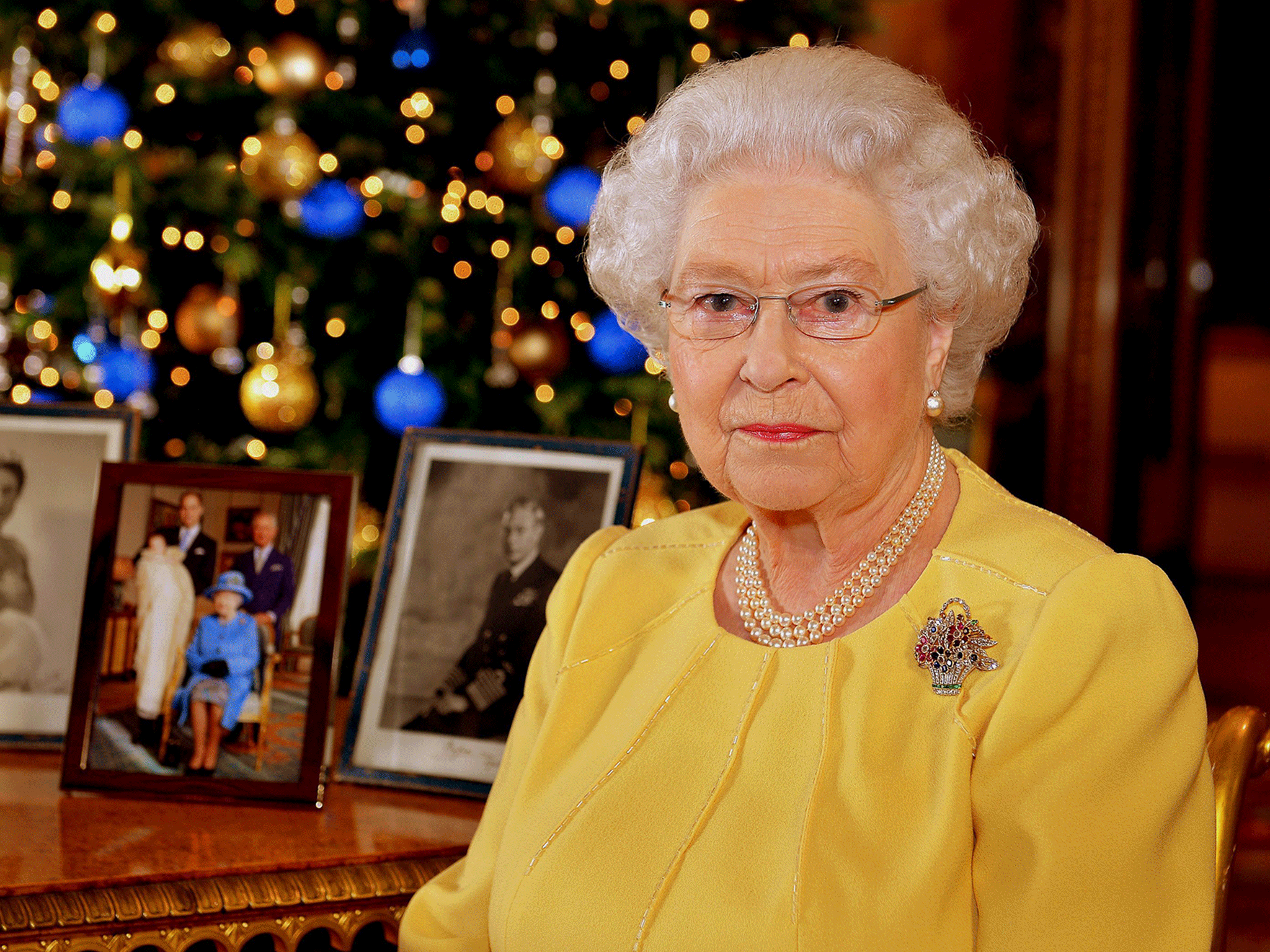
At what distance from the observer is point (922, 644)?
118 cm

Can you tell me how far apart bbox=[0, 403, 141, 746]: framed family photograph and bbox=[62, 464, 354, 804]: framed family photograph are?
137mm

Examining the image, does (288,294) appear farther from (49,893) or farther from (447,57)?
(49,893)

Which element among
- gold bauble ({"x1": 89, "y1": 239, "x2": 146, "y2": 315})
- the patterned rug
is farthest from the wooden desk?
gold bauble ({"x1": 89, "y1": 239, "x2": 146, "y2": 315})

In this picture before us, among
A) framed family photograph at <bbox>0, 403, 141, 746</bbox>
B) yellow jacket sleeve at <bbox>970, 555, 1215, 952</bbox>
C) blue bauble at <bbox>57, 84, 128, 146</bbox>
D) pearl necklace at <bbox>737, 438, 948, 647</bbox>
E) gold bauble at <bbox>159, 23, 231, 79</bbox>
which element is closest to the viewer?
yellow jacket sleeve at <bbox>970, 555, 1215, 952</bbox>

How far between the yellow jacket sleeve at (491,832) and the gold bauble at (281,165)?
4.92ft

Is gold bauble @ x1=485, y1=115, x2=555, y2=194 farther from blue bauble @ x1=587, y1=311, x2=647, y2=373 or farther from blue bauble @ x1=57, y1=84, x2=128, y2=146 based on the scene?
blue bauble @ x1=57, y1=84, x2=128, y2=146

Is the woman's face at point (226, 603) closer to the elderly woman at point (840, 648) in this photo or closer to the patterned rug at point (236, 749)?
the patterned rug at point (236, 749)

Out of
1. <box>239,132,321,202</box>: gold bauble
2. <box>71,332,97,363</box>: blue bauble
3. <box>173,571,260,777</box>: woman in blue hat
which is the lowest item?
<box>173,571,260,777</box>: woman in blue hat

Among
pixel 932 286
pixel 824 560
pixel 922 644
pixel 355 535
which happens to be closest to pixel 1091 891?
pixel 922 644

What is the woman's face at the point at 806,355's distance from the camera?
122cm

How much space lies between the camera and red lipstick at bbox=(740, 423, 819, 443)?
1.24m

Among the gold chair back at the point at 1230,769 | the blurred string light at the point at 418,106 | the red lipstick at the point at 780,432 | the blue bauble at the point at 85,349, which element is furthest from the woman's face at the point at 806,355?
the blue bauble at the point at 85,349

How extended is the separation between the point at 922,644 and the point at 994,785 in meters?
0.16

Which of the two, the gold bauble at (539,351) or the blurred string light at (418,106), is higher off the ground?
the blurred string light at (418,106)
